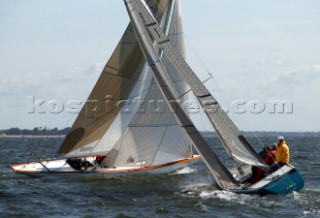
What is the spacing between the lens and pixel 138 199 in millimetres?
18719

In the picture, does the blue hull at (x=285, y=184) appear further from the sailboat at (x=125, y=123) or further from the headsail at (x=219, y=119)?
the sailboat at (x=125, y=123)

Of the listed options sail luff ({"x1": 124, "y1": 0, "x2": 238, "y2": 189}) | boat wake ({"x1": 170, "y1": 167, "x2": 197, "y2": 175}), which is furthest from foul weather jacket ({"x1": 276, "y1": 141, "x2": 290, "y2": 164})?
boat wake ({"x1": 170, "y1": 167, "x2": 197, "y2": 175})

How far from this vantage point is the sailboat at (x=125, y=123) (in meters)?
23.1

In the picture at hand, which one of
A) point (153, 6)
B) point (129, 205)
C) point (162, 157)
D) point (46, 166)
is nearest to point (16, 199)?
point (129, 205)

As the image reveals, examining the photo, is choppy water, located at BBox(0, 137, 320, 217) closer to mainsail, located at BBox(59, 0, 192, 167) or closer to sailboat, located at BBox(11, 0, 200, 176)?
sailboat, located at BBox(11, 0, 200, 176)

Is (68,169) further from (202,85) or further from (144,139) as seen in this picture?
(202,85)

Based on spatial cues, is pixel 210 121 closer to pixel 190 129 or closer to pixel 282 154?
pixel 190 129

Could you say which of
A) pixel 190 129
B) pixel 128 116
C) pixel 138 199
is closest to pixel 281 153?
pixel 190 129

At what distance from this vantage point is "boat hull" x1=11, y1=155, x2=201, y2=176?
76.2 feet

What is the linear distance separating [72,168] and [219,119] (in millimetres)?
7835

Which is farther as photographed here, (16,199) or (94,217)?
Result: (16,199)

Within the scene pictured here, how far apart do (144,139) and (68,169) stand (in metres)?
3.03

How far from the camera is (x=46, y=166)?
2427cm

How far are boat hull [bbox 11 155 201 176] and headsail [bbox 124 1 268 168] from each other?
604 centimetres
